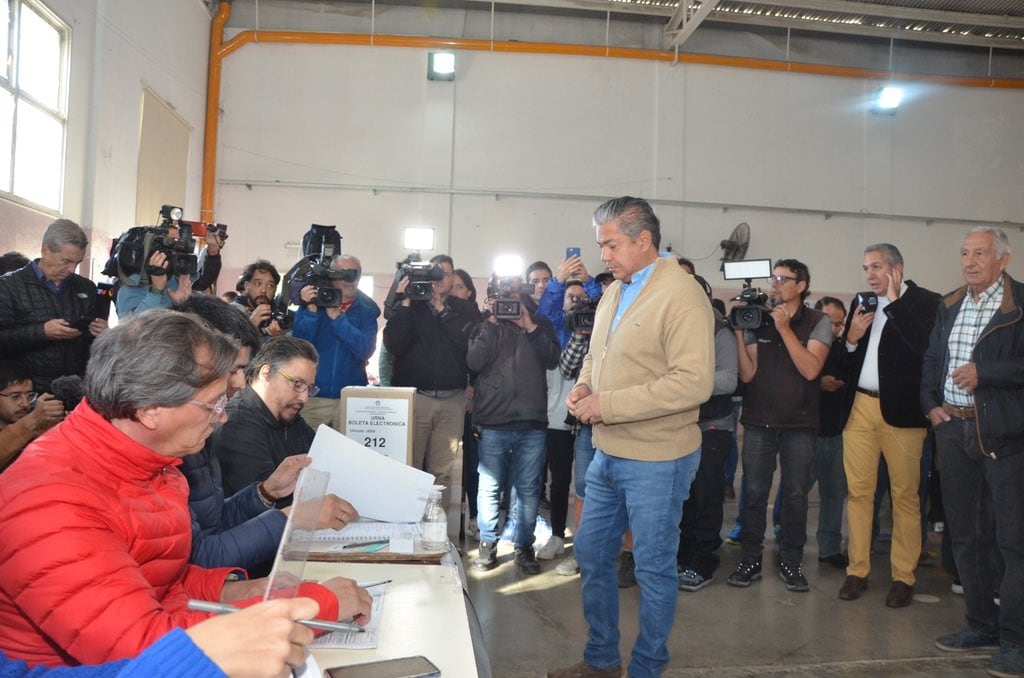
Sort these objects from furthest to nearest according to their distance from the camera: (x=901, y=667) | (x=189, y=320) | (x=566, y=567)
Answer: (x=566, y=567) < (x=901, y=667) < (x=189, y=320)

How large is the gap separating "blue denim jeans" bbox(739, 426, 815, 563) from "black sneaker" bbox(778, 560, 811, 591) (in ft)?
0.08

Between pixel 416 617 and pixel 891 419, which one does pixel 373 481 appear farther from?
pixel 891 419

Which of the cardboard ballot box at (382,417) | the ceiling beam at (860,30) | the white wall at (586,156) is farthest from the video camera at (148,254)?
the ceiling beam at (860,30)

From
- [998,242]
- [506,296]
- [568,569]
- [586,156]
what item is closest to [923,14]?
[586,156]

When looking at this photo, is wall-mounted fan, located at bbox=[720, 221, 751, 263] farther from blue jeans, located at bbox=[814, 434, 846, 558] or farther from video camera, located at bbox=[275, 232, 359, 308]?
video camera, located at bbox=[275, 232, 359, 308]

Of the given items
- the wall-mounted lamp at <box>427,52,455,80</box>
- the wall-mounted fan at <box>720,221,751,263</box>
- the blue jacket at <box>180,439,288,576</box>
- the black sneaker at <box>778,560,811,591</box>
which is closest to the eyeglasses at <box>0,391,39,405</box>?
the blue jacket at <box>180,439,288,576</box>

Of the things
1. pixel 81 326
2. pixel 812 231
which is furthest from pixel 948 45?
pixel 81 326

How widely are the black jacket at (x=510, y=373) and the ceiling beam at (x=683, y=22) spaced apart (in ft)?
16.7

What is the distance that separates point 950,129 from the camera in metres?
9.16

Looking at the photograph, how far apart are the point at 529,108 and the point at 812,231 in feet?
11.9

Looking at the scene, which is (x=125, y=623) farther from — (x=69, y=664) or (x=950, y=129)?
(x=950, y=129)

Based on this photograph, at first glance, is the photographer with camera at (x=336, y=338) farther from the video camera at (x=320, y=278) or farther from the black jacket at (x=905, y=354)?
the black jacket at (x=905, y=354)

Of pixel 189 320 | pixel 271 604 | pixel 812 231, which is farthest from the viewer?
pixel 812 231

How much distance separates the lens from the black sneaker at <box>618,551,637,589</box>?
141 inches
